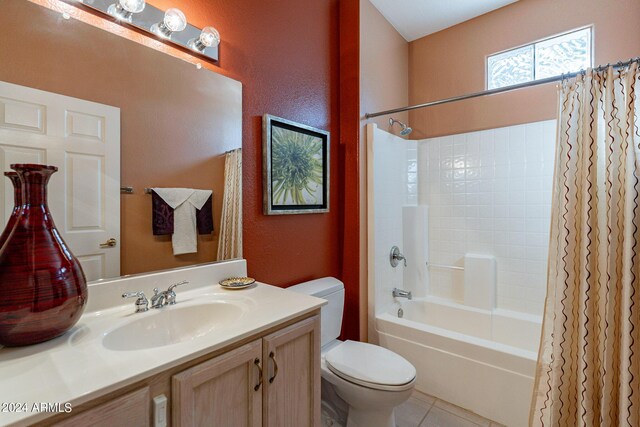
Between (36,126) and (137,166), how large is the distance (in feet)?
1.00

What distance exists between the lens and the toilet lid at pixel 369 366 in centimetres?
144

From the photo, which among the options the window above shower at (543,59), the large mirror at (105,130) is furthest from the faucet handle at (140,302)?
the window above shower at (543,59)

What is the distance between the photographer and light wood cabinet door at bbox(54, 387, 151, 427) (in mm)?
606

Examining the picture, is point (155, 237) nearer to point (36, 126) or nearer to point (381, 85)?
point (36, 126)

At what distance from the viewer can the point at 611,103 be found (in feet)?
4.47

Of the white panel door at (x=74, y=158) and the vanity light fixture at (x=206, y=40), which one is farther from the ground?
the vanity light fixture at (x=206, y=40)

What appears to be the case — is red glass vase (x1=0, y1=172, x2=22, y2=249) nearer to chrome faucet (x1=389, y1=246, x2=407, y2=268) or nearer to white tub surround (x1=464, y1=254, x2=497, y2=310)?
chrome faucet (x1=389, y1=246, x2=407, y2=268)

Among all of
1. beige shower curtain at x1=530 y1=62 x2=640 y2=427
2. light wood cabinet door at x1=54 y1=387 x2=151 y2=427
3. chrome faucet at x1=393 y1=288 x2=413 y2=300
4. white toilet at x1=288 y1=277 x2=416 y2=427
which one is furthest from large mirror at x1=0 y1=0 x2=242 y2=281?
beige shower curtain at x1=530 y1=62 x2=640 y2=427

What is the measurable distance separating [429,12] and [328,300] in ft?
7.88

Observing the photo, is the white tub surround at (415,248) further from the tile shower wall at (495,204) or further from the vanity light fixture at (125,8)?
the vanity light fixture at (125,8)

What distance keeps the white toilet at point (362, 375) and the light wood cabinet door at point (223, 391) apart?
0.66 m

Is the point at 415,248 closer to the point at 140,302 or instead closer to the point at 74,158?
the point at 140,302

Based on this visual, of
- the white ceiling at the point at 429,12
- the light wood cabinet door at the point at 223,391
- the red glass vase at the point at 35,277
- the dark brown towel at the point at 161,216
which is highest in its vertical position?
the white ceiling at the point at 429,12

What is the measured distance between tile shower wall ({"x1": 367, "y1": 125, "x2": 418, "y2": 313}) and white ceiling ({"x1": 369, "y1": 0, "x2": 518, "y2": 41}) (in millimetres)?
979
